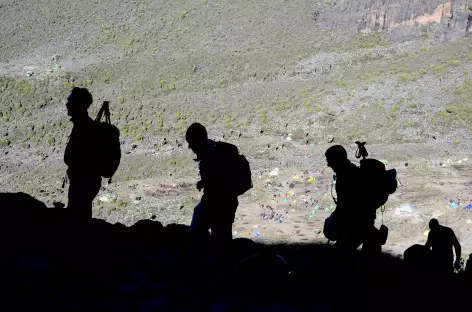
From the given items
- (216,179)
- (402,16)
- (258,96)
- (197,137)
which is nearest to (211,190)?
(216,179)

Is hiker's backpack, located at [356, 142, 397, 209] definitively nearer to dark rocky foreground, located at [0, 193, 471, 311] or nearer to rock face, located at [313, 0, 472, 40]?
dark rocky foreground, located at [0, 193, 471, 311]

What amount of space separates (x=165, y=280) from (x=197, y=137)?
159cm

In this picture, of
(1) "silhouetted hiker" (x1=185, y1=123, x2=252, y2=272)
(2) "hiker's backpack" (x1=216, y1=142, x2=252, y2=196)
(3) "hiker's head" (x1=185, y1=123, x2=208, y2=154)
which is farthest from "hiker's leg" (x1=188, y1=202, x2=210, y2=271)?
(3) "hiker's head" (x1=185, y1=123, x2=208, y2=154)

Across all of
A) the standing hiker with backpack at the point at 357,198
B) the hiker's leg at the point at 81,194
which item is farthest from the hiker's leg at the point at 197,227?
the standing hiker with backpack at the point at 357,198

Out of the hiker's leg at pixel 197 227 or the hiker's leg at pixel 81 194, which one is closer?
the hiker's leg at pixel 197 227

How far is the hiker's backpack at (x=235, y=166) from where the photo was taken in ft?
18.3

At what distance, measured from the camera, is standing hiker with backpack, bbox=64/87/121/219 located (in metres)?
5.84

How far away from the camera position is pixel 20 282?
17.9 feet

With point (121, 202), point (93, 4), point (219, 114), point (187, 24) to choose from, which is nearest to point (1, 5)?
point (93, 4)

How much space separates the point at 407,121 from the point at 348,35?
1278cm

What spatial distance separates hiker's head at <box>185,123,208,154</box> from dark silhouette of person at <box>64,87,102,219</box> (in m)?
0.95

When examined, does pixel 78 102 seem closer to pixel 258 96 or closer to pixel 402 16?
pixel 258 96

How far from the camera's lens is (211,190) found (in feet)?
18.7

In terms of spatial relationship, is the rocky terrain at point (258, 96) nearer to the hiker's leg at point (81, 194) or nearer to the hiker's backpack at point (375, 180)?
the hiker's backpack at point (375, 180)
